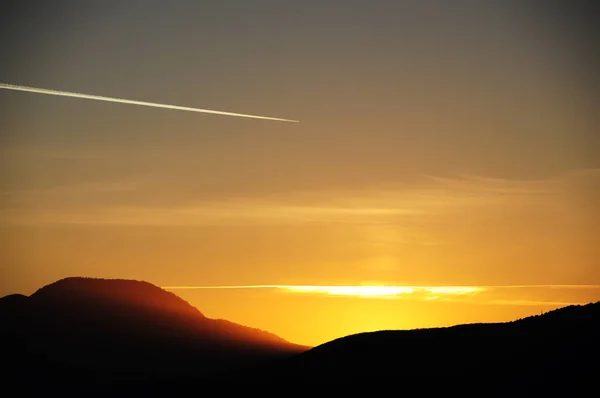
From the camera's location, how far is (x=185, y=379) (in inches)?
6339

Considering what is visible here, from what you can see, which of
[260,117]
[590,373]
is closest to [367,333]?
[260,117]

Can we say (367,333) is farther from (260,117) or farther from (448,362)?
(260,117)

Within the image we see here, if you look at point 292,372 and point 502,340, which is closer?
point 502,340

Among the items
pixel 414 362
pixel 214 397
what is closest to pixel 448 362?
pixel 414 362

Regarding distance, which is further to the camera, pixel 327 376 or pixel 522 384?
pixel 327 376

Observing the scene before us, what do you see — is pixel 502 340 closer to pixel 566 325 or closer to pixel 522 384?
pixel 566 325

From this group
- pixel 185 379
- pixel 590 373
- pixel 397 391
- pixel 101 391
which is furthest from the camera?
pixel 101 391

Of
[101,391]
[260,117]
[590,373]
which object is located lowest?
[101,391]

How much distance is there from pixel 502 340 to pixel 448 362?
7.84 meters

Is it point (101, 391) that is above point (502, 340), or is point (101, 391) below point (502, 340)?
below

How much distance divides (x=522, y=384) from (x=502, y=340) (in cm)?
2224

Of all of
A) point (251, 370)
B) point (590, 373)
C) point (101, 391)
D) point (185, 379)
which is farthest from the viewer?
point (101, 391)

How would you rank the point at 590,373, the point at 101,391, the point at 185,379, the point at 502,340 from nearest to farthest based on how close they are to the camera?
1. the point at 590,373
2. the point at 502,340
3. the point at 185,379
4. the point at 101,391

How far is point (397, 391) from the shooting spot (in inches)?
4496
